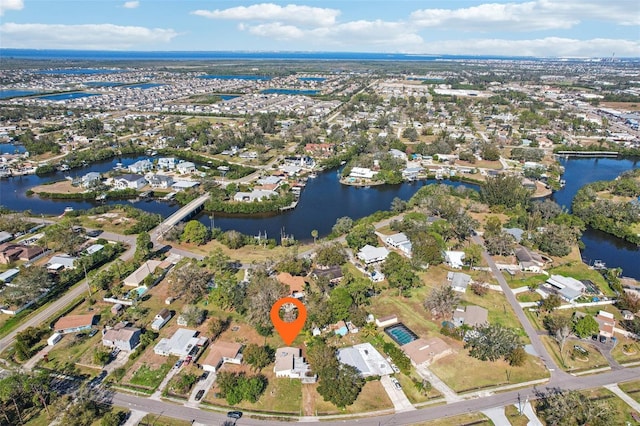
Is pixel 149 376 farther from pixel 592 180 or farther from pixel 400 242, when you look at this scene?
pixel 592 180

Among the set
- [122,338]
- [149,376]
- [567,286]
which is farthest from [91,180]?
[567,286]

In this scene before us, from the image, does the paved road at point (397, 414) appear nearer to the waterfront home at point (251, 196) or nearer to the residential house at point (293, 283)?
the residential house at point (293, 283)

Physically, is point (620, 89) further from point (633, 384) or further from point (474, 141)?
point (633, 384)

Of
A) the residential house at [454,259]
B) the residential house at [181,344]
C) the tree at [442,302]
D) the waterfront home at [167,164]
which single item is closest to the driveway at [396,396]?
the tree at [442,302]

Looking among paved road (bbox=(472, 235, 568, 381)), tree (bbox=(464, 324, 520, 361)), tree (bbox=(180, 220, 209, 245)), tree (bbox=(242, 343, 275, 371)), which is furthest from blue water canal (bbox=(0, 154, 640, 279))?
tree (bbox=(464, 324, 520, 361))

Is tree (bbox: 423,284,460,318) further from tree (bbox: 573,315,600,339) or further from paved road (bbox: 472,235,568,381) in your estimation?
tree (bbox: 573,315,600,339)
